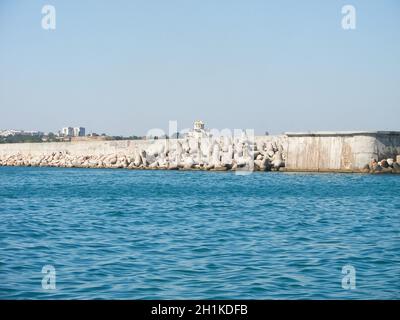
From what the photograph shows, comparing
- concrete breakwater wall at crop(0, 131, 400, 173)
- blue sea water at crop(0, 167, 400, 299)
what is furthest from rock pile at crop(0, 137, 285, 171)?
blue sea water at crop(0, 167, 400, 299)

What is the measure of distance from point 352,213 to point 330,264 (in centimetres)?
853

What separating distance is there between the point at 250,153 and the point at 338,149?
744cm

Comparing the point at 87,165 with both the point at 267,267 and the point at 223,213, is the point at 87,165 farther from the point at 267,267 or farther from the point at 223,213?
the point at 267,267

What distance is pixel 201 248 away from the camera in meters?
10.6

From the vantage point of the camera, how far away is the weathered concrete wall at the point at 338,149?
36.3 metres

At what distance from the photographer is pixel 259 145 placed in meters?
43.8

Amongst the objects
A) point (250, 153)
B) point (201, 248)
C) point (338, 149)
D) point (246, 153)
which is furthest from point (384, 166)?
point (201, 248)

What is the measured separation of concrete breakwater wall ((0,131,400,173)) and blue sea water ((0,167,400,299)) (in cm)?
1530

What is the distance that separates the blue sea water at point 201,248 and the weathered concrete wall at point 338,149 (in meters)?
14.8

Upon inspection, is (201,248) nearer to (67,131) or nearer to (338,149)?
(338,149)

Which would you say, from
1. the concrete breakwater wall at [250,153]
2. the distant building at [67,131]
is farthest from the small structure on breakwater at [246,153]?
the distant building at [67,131]
